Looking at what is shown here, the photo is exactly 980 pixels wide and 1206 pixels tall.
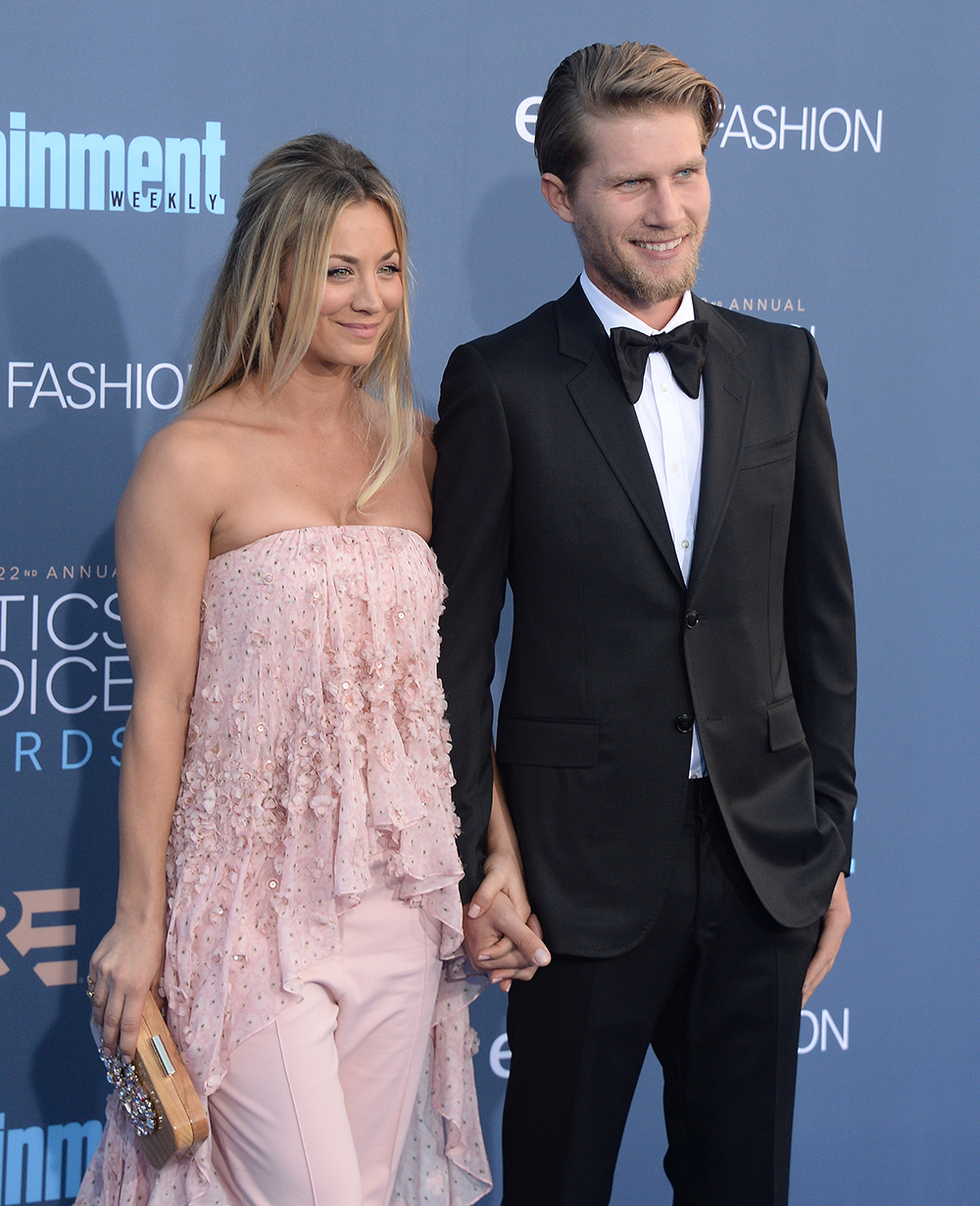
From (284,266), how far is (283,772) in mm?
686

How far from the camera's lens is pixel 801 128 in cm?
255

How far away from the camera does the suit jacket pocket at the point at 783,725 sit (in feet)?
5.76

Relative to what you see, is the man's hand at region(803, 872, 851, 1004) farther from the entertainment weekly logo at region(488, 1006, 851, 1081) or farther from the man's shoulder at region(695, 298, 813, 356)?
the entertainment weekly logo at region(488, 1006, 851, 1081)

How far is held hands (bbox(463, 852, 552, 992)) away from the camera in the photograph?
170 centimetres

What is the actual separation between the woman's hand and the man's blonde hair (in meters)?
1.18

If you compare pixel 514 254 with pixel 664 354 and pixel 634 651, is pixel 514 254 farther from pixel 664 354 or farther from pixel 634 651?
pixel 634 651

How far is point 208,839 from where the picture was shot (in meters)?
1.64

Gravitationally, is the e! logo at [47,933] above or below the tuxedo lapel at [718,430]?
below

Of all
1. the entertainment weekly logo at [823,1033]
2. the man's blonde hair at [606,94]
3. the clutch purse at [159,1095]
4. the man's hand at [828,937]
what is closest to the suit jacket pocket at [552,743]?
the man's hand at [828,937]

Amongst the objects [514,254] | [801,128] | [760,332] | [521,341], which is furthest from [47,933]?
[801,128]

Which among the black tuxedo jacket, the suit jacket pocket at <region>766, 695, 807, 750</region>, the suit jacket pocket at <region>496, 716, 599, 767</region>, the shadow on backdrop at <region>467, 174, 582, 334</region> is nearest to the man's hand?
the black tuxedo jacket

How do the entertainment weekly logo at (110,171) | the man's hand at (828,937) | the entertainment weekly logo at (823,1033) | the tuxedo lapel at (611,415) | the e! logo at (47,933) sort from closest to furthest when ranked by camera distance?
the tuxedo lapel at (611,415), the man's hand at (828,937), the entertainment weekly logo at (110,171), the e! logo at (47,933), the entertainment weekly logo at (823,1033)

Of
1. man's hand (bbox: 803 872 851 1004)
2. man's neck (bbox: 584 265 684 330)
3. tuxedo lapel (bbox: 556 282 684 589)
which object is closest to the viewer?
tuxedo lapel (bbox: 556 282 684 589)

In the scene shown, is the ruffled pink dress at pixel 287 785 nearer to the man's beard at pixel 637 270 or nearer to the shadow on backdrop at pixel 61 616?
the man's beard at pixel 637 270
